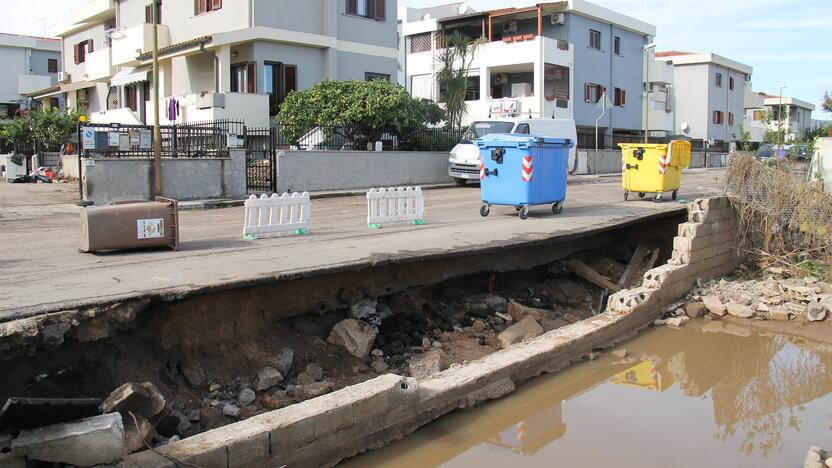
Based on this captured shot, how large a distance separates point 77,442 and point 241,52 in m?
23.6

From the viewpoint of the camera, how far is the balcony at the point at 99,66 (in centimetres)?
3372

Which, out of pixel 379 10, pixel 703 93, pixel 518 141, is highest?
pixel 379 10

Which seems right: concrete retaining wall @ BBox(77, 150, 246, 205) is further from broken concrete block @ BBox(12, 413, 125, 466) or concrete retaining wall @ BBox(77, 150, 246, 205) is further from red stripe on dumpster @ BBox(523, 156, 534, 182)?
broken concrete block @ BBox(12, 413, 125, 466)

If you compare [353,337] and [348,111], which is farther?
[348,111]

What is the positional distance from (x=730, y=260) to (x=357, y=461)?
9.82 m

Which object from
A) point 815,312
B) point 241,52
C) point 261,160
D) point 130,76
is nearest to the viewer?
point 815,312

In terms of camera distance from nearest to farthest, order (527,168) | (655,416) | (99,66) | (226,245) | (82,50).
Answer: (655,416)
(226,245)
(527,168)
(99,66)
(82,50)

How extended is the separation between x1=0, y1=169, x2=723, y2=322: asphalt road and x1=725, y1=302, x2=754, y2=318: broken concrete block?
2.54 m

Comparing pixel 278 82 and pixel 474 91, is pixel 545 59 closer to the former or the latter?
pixel 474 91

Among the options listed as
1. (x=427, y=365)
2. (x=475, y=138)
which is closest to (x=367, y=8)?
(x=475, y=138)

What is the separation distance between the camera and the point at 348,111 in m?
22.7

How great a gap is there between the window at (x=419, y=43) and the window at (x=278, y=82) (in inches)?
668

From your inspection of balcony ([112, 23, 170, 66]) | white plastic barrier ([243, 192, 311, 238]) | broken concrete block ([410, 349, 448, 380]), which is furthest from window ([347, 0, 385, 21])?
broken concrete block ([410, 349, 448, 380])

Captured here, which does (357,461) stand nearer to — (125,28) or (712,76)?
(125,28)
